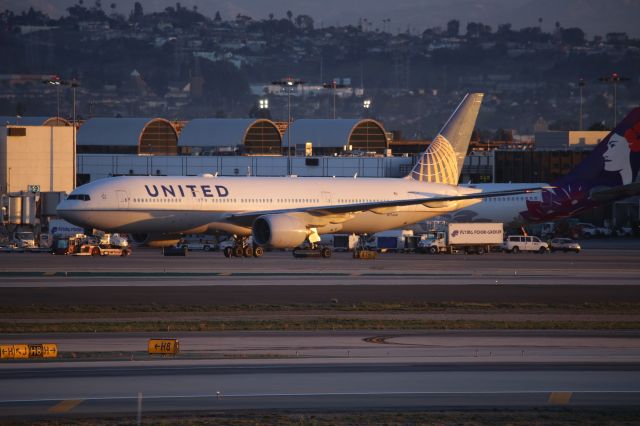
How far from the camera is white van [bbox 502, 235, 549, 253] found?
80500 mm

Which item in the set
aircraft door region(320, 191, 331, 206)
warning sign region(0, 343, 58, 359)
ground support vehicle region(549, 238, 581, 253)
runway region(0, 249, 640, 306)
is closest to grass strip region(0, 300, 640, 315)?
runway region(0, 249, 640, 306)

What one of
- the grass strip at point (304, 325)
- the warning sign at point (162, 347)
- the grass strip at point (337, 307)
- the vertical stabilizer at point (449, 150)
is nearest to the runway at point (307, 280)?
the grass strip at point (337, 307)

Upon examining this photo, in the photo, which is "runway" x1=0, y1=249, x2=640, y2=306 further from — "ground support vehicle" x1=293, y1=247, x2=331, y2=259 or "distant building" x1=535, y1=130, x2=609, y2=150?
"distant building" x1=535, y1=130, x2=609, y2=150

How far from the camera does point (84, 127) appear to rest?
426ft

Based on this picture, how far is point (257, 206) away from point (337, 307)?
27.6 m

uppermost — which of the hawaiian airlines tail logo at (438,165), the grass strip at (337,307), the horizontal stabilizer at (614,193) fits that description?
the hawaiian airlines tail logo at (438,165)

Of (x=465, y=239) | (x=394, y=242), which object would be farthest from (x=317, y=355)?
(x=394, y=242)

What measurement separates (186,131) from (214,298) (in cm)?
8849

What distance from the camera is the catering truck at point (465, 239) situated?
78062 mm

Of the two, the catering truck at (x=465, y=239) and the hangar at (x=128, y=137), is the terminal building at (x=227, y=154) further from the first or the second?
the catering truck at (x=465, y=239)

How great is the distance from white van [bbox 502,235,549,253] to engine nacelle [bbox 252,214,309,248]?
2087 cm

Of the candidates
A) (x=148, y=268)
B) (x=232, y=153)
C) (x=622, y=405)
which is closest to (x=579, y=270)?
(x=148, y=268)

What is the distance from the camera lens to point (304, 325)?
33969 millimetres

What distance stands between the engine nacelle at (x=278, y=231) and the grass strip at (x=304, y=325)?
28.3 m
